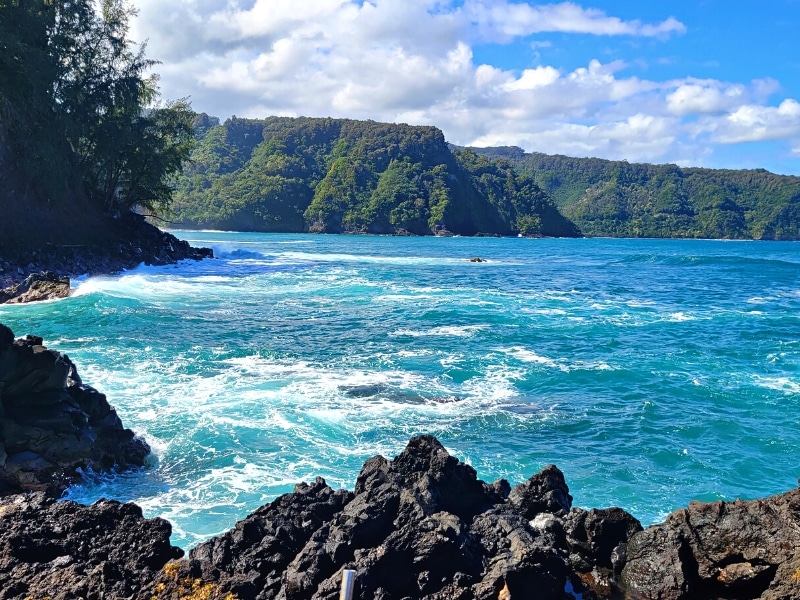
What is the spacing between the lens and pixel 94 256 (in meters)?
40.5

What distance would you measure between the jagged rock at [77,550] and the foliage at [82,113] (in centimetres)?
3216

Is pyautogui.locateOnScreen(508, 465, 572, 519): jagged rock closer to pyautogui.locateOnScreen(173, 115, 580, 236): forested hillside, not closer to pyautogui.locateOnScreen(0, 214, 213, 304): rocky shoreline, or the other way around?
pyautogui.locateOnScreen(0, 214, 213, 304): rocky shoreline

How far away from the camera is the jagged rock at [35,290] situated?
2812cm

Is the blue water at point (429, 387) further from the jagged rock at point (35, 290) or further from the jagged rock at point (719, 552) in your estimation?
the jagged rock at point (719, 552)

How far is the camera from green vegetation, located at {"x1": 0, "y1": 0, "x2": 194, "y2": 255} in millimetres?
34312

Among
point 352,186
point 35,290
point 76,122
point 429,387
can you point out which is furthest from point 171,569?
point 352,186

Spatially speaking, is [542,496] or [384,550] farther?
[542,496]

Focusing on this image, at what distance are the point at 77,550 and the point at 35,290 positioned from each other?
2551 centimetres

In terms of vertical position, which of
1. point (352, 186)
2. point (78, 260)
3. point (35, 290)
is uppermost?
point (352, 186)

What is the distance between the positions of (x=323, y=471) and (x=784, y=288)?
45.9 metres

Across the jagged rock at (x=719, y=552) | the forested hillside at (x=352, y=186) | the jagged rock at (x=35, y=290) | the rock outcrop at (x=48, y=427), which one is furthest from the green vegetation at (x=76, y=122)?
the forested hillside at (x=352, y=186)

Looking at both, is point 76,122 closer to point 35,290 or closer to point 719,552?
point 35,290

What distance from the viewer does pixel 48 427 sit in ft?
36.5

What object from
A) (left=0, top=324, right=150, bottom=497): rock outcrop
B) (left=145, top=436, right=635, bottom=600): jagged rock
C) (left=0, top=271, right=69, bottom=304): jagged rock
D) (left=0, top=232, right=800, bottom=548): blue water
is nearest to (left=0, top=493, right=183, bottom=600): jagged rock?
(left=145, top=436, right=635, bottom=600): jagged rock
